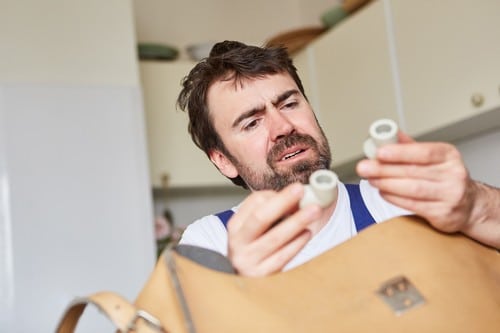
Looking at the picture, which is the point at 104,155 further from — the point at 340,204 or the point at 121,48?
the point at 340,204

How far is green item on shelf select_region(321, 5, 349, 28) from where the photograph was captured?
7.34 ft

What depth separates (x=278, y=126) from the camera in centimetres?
96

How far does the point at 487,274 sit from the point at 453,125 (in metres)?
1.22

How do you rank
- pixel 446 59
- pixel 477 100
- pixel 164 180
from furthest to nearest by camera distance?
pixel 164 180 < pixel 446 59 < pixel 477 100

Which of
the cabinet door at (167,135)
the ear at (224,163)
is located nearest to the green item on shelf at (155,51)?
the cabinet door at (167,135)

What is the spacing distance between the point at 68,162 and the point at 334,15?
999mm

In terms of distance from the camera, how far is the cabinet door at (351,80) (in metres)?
2.03

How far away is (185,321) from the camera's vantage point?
563mm

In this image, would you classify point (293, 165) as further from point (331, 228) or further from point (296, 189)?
point (296, 189)

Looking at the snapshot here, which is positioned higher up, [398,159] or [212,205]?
[398,159]

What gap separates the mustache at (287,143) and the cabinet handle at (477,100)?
0.87 m

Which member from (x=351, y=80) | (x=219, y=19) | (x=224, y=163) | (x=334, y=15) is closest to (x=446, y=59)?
(x=351, y=80)

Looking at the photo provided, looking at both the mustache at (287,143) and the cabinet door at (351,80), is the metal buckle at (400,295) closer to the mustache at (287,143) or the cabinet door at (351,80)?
the mustache at (287,143)

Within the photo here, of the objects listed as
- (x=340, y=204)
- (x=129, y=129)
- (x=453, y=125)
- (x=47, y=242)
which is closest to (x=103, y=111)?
(x=129, y=129)
